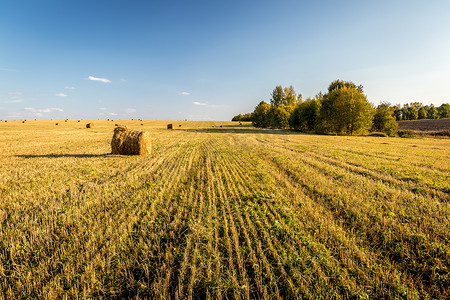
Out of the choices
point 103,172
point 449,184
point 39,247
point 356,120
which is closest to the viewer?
point 39,247

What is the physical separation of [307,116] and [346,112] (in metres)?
9.86

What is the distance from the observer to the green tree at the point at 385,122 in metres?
38.2

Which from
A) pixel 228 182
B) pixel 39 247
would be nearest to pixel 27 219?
pixel 39 247

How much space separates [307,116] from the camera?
46.6 meters

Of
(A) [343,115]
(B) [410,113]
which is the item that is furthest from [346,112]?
(B) [410,113]

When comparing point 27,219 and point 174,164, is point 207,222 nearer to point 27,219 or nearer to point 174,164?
point 27,219

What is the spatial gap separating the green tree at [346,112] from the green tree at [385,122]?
4.54 metres

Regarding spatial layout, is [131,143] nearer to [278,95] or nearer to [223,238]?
[223,238]

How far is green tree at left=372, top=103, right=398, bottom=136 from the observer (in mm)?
38216

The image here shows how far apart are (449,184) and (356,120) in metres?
35.5

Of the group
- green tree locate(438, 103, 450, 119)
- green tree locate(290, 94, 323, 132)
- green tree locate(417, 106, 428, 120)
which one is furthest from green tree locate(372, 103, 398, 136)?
green tree locate(438, 103, 450, 119)

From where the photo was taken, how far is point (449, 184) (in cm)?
762

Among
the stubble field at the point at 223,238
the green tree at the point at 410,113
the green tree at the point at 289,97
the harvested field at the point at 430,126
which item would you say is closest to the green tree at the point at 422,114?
A: the green tree at the point at 410,113

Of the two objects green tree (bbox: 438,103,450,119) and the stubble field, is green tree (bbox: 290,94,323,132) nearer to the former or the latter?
the stubble field
